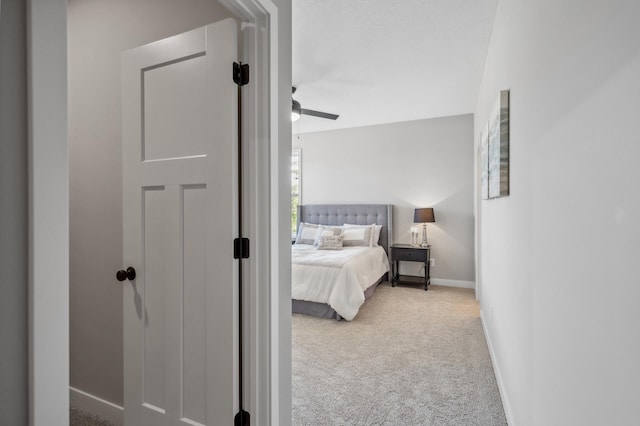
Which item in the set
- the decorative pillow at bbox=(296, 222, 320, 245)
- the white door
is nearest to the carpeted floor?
the white door

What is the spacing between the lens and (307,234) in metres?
5.60

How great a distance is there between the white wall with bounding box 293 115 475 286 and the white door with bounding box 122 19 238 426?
4.39 meters

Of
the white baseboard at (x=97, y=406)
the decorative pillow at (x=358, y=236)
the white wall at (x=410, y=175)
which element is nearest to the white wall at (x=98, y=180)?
the white baseboard at (x=97, y=406)

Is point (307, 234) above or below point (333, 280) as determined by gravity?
above

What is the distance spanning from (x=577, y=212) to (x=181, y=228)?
1.54 meters

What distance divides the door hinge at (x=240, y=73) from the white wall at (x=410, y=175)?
174 inches

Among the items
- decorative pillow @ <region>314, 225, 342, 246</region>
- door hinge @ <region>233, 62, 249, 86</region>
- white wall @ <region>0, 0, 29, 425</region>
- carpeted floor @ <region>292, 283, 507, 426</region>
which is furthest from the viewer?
decorative pillow @ <region>314, 225, 342, 246</region>

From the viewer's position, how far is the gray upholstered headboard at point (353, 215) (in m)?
5.52

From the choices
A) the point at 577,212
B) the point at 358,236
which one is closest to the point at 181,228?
the point at 577,212

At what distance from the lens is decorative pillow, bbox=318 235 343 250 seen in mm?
5012

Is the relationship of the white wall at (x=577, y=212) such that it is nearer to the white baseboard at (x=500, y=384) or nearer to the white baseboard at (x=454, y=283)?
the white baseboard at (x=500, y=384)

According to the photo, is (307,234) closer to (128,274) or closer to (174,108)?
(128,274)

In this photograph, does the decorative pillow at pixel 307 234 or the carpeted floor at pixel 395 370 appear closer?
the carpeted floor at pixel 395 370

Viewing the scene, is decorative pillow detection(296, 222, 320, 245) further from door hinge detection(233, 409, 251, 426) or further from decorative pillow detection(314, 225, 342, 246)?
door hinge detection(233, 409, 251, 426)
